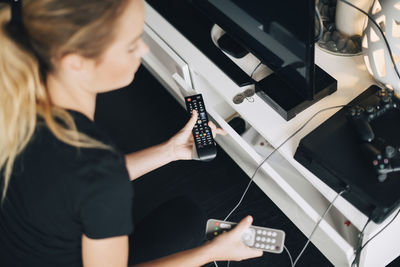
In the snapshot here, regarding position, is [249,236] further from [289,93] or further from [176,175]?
[176,175]

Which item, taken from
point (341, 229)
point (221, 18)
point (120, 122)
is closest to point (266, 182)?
point (341, 229)

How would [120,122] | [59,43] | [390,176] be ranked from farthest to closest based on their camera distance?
[120,122] → [390,176] → [59,43]

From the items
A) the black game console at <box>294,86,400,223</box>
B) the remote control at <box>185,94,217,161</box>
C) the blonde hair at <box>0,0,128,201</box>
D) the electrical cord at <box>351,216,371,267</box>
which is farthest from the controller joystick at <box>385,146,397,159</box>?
the blonde hair at <box>0,0,128,201</box>

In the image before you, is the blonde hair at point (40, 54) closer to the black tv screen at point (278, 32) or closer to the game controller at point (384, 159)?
the black tv screen at point (278, 32)

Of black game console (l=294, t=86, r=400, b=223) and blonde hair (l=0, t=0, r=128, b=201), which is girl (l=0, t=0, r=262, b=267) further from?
black game console (l=294, t=86, r=400, b=223)

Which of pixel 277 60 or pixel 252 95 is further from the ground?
pixel 277 60

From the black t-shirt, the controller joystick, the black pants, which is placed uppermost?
the controller joystick

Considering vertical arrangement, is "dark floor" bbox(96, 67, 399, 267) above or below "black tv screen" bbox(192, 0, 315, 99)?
below

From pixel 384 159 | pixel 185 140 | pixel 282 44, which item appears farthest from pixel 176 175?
pixel 384 159

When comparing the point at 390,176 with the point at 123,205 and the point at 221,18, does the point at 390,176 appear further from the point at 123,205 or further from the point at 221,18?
the point at 221,18

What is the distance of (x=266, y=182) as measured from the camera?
4.26 ft

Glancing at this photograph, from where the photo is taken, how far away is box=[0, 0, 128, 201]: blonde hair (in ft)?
2.20

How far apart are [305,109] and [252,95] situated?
0.16 metres

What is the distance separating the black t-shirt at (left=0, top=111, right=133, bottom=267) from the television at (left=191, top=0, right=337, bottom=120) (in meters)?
0.48
